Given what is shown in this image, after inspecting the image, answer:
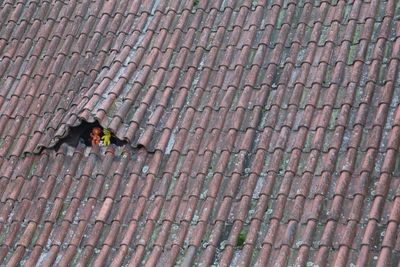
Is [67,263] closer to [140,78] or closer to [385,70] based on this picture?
[140,78]

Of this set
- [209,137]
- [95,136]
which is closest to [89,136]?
[95,136]

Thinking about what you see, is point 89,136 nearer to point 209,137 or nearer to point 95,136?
point 95,136

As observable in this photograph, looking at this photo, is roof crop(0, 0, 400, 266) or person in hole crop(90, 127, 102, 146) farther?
person in hole crop(90, 127, 102, 146)

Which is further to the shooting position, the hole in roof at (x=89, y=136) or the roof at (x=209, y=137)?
the hole in roof at (x=89, y=136)

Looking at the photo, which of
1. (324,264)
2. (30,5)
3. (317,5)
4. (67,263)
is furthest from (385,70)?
(30,5)

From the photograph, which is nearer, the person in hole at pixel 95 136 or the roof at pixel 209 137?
the roof at pixel 209 137
